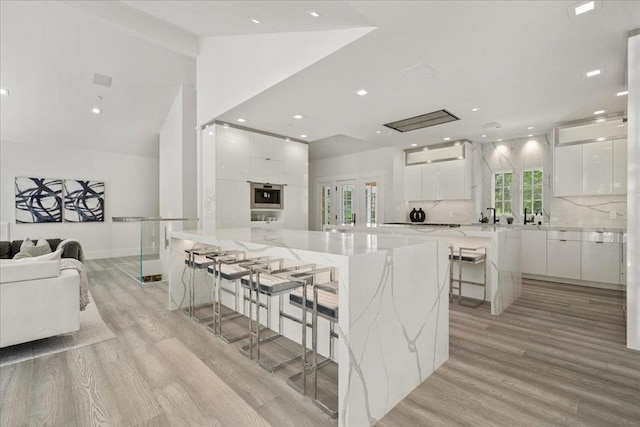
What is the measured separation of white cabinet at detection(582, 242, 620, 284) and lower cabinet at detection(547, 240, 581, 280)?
0.08 m

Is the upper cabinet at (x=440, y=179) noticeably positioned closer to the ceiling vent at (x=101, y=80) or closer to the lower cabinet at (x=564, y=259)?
the lower cabinet at (x=564, y=259)

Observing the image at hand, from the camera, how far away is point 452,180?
6.11 meters

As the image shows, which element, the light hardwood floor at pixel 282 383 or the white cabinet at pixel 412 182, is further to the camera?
the white cabinet at pixel 412 182

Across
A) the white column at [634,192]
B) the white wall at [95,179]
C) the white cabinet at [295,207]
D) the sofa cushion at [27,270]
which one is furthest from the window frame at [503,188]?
the white wall at [95,179]

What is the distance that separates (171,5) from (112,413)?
390 cm

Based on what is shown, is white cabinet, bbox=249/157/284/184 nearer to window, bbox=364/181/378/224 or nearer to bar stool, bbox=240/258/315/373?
window, bbox=364/181/378/224

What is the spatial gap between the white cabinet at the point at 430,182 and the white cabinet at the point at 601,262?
259 cm

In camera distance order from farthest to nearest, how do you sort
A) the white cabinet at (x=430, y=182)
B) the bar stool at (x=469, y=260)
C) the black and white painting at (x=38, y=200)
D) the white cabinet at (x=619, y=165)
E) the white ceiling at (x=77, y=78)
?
the black and white painting at (x=38, y=200) < the white cabinet at (x=430, y=182) < the white cabinet at (x=619, y=165) < the white ceiling at (x=77, y=78) < the bar stool at (x=469, y=260)

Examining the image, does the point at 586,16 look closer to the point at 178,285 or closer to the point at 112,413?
the point at 112,413

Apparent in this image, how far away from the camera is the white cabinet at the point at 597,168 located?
453 centimetres

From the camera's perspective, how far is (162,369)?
7.22ft

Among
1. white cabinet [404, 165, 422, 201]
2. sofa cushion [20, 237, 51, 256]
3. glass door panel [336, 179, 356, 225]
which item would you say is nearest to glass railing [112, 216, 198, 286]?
sofa cushion [20, 237, 51, 256]

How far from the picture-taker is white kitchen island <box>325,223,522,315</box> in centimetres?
334

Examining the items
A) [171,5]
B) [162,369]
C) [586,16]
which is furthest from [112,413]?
[586,16]
